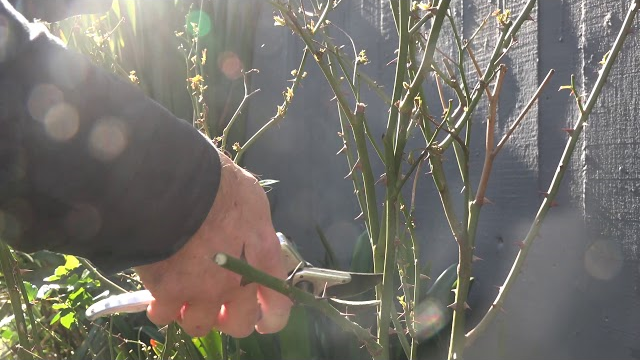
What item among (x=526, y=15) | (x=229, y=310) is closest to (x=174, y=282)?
(x=229, y=310)

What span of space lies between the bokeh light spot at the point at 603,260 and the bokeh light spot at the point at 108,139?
1.45 m

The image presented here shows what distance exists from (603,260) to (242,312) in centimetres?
125

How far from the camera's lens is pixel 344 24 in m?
3.23

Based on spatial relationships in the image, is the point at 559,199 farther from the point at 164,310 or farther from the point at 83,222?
the point at 83,222

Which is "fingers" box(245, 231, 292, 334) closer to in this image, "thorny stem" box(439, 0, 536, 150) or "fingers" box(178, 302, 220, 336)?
"fingers" box(178, 302, 220, 336)

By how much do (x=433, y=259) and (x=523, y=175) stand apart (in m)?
0.57

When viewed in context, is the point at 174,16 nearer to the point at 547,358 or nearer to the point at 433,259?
the point at 433,259

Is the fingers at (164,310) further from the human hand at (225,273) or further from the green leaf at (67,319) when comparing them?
the green leaf at (67,319)

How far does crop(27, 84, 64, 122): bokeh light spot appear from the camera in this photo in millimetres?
1110

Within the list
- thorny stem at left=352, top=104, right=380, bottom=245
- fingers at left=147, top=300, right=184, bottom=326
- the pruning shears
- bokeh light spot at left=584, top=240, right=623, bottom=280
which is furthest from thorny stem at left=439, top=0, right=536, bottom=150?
bokeh light spot at left=584, top=240, right=623, bottom=280

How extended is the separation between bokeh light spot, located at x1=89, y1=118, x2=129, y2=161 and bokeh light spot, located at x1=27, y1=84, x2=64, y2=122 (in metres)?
0.07

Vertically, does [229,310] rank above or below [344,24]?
below

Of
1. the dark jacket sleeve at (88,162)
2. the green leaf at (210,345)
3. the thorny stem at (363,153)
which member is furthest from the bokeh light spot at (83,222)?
the green leaf at (210,345)

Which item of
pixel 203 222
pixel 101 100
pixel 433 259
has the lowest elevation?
pixel 433 259
